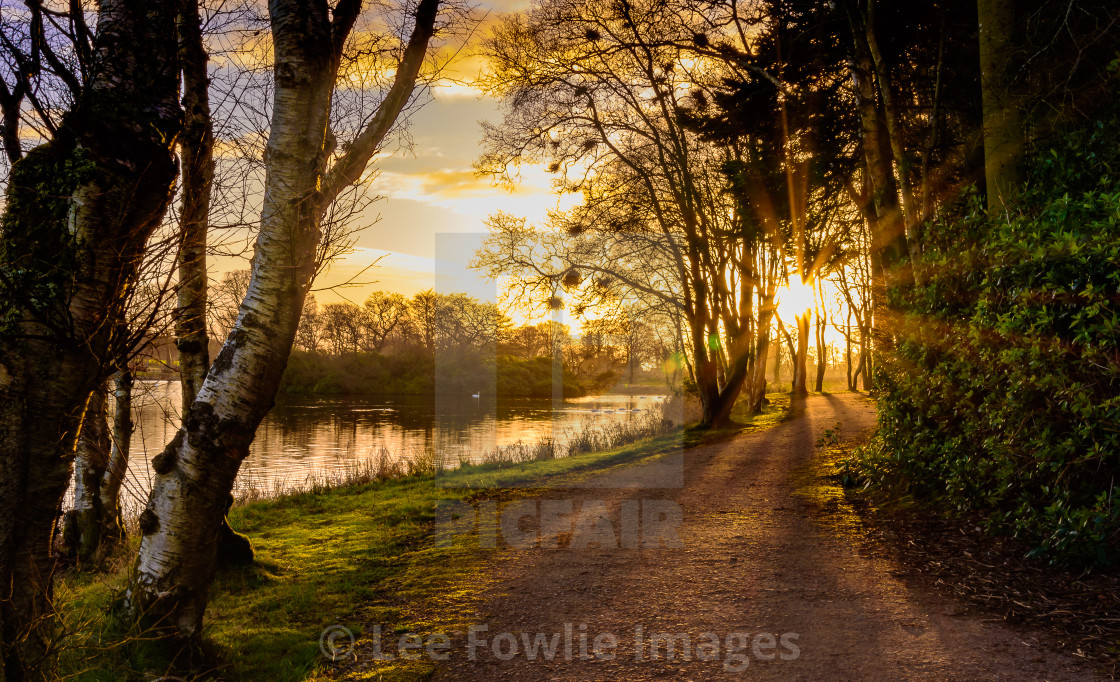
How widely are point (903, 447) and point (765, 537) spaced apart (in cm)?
242

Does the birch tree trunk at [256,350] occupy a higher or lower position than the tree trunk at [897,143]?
lower

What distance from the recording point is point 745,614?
14.6 ft

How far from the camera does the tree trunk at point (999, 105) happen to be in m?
6.48

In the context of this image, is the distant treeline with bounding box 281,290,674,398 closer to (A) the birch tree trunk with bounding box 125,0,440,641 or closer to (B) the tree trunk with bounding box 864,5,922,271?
(B) the tree trunk with bounding box 864,5,922,271

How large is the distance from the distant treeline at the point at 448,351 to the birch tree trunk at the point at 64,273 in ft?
48.1

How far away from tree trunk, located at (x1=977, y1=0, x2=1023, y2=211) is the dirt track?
13.5 ft

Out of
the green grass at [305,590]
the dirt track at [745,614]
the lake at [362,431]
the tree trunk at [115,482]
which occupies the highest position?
the tree trunk at [115,482]

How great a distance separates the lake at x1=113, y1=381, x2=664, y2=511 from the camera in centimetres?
1538

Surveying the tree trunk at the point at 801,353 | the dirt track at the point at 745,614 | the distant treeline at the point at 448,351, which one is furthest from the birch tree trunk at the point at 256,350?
the tree trunk at the point at 801,353

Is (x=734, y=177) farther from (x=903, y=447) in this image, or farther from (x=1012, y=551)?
(x=1012, y=551)

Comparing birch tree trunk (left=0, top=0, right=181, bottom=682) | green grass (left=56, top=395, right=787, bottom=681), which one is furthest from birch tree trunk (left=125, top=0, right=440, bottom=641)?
birch tree trunk (left=0, top=0, right=181, bottom=682)

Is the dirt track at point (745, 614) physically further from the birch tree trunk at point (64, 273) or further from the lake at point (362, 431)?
the lake at point (362, 431)

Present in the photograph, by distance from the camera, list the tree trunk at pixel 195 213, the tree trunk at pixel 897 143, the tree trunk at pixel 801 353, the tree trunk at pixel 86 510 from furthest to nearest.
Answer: the tree trunk at pixel 801 353 → the tree trunk at pixel 897 143 → the tree trunk at pixel 86 510 → the tree trunk at pixel 195 213

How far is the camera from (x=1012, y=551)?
516 centimetres
